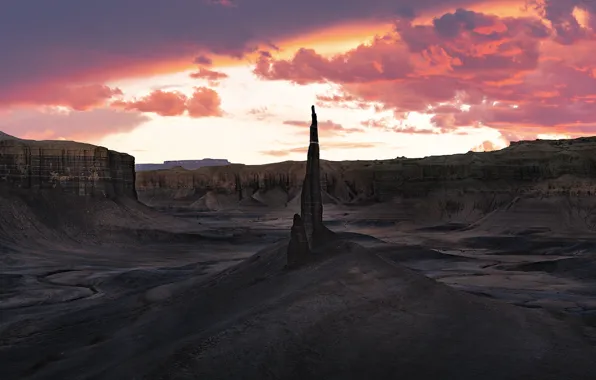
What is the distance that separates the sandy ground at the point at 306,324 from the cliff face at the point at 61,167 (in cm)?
2373

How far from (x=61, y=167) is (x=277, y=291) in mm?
42787

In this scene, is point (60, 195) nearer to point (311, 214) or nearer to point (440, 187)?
point (311, 214)

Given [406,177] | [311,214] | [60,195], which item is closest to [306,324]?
[311,214]

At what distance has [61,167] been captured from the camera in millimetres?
58031

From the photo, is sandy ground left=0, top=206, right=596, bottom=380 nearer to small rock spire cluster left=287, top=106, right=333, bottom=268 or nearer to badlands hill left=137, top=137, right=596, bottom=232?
small rock spire cluster left=287, top=106, right=333, bottom=268

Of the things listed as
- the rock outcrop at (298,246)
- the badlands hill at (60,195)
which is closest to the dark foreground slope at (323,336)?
the rock outcrop at (298,246)

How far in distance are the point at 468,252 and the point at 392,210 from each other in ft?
170

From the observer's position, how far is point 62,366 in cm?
1777

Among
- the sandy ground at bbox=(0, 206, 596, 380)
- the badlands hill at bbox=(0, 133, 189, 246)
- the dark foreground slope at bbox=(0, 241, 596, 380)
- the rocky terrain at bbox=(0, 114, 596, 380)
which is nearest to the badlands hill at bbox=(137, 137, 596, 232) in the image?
the rocky terrain at bbox=(0, 114, 596, 380)

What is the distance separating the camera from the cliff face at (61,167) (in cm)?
5550

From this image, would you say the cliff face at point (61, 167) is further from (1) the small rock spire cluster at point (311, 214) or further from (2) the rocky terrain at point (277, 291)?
(1) the small rock spire cluster at point (311, 214)

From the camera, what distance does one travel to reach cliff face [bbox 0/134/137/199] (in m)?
55.5

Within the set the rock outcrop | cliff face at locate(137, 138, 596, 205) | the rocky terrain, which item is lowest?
Answer: the rocky terrain

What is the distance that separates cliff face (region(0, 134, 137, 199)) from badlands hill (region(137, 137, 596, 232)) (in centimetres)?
3968
